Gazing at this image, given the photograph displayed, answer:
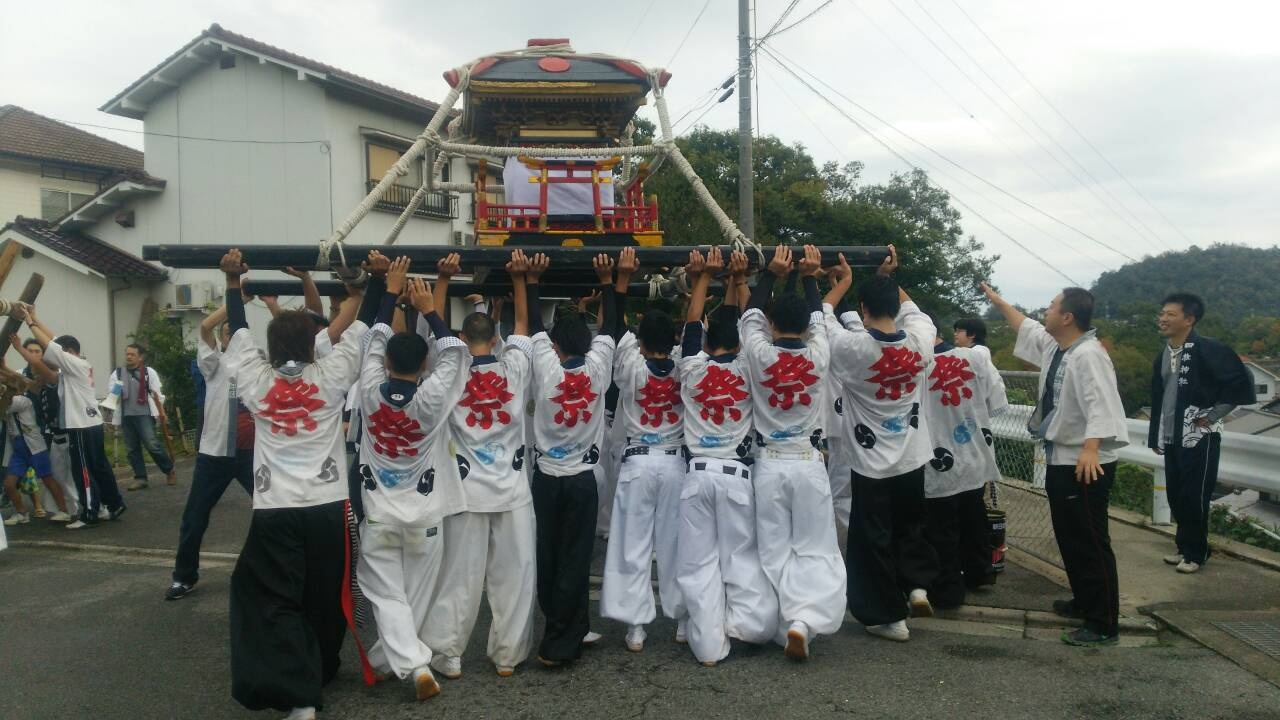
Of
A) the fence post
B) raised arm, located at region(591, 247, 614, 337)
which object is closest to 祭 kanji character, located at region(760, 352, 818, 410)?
raised arm, located at region(591, 247, 614, 337)

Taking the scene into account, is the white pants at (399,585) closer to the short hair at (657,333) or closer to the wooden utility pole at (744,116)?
the short hair at (657,333)

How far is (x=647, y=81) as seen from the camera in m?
7.14

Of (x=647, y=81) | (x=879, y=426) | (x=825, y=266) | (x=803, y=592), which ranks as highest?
(x=647, y=81)

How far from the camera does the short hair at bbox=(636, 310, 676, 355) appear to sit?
521 cm

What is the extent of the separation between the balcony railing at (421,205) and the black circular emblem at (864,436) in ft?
44.2

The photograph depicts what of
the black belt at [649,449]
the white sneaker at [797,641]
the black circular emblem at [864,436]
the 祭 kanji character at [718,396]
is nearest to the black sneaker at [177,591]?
the black belt at [649,449]

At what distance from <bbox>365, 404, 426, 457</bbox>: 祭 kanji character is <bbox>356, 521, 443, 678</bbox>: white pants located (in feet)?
1.35

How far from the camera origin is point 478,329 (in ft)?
16.3

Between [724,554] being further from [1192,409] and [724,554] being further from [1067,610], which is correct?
[1192,409]

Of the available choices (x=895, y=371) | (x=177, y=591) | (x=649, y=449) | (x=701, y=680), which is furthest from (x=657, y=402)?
(x=177, y=591)

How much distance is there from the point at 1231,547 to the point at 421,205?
1602cm

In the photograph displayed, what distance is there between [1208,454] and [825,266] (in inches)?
131

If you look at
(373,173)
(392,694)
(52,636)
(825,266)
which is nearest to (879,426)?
(825,266)

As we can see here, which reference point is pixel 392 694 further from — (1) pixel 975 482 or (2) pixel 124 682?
(1) pixel 975 482
